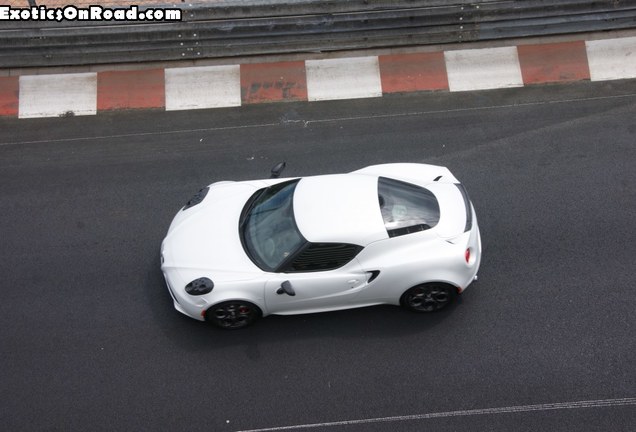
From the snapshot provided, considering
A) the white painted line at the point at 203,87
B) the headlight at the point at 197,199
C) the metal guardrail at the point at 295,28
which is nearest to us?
the headlight at the point at 197,199

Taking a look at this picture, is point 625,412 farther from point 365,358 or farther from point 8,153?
point 8,153

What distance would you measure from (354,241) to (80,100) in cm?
563

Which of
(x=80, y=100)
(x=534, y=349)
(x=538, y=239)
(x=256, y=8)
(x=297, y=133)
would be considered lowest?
(x=534, y=349)

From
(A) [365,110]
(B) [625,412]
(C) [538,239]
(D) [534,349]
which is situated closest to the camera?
(B) [625,412]

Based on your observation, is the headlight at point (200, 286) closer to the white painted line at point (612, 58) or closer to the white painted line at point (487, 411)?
the white painted line at point (487, 411)

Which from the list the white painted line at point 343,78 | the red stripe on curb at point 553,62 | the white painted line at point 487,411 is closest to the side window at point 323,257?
the white painted line at point 487,411

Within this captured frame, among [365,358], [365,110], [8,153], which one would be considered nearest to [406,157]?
[365,110]

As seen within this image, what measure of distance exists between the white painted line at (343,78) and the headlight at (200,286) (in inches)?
155

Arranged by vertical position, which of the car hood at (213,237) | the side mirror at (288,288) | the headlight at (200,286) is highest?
the car hood at (213,237)

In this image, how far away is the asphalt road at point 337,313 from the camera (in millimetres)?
6113

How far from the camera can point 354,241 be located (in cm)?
601

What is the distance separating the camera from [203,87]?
9211mm

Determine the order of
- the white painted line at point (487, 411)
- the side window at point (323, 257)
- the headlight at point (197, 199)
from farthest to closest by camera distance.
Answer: the headlight at point (197, 199) < the side window at point (323, 257) < the white painted line at point (487, 411)

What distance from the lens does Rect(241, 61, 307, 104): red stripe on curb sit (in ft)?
29.7
